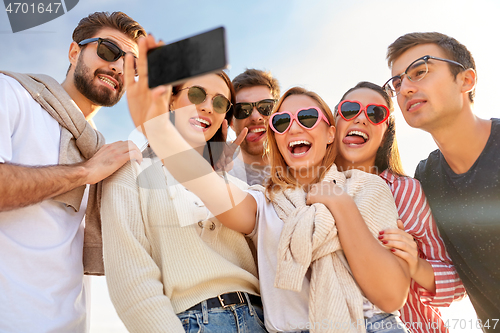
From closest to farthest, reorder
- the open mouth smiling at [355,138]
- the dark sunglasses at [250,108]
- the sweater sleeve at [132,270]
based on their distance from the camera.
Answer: the sweater sleeve at [132,270] → the open mouth smiling at [355,138] → the dark sunglasses at [250,108]

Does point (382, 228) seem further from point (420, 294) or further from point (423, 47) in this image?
point (423, 47)

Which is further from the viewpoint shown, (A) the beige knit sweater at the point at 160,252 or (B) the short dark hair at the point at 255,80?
(B) the short dark hair at the point at 255,80

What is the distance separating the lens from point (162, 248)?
2.53 m

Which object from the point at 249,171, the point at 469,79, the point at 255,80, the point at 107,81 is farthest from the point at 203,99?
the point at 469,79

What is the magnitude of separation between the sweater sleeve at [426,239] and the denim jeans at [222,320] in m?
1.36

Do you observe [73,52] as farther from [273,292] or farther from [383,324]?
[383,324]

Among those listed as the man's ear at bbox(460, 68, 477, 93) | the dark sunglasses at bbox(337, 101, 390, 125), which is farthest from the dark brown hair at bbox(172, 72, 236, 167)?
the man's ear at bbox(460, 68, 477, 93)

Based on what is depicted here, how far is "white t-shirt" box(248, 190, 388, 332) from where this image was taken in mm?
2492

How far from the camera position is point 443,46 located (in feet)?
11.3

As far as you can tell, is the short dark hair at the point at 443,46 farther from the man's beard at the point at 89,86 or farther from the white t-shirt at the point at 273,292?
the man's beard at the point at 89,86

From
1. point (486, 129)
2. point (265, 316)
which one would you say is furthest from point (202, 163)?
point (486, 129)

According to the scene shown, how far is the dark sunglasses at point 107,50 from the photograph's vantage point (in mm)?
3830

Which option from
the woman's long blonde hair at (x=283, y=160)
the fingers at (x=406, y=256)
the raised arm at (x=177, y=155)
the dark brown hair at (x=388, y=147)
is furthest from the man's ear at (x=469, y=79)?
the raised arm at (x=177, y=155)

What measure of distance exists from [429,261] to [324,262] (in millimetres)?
997
